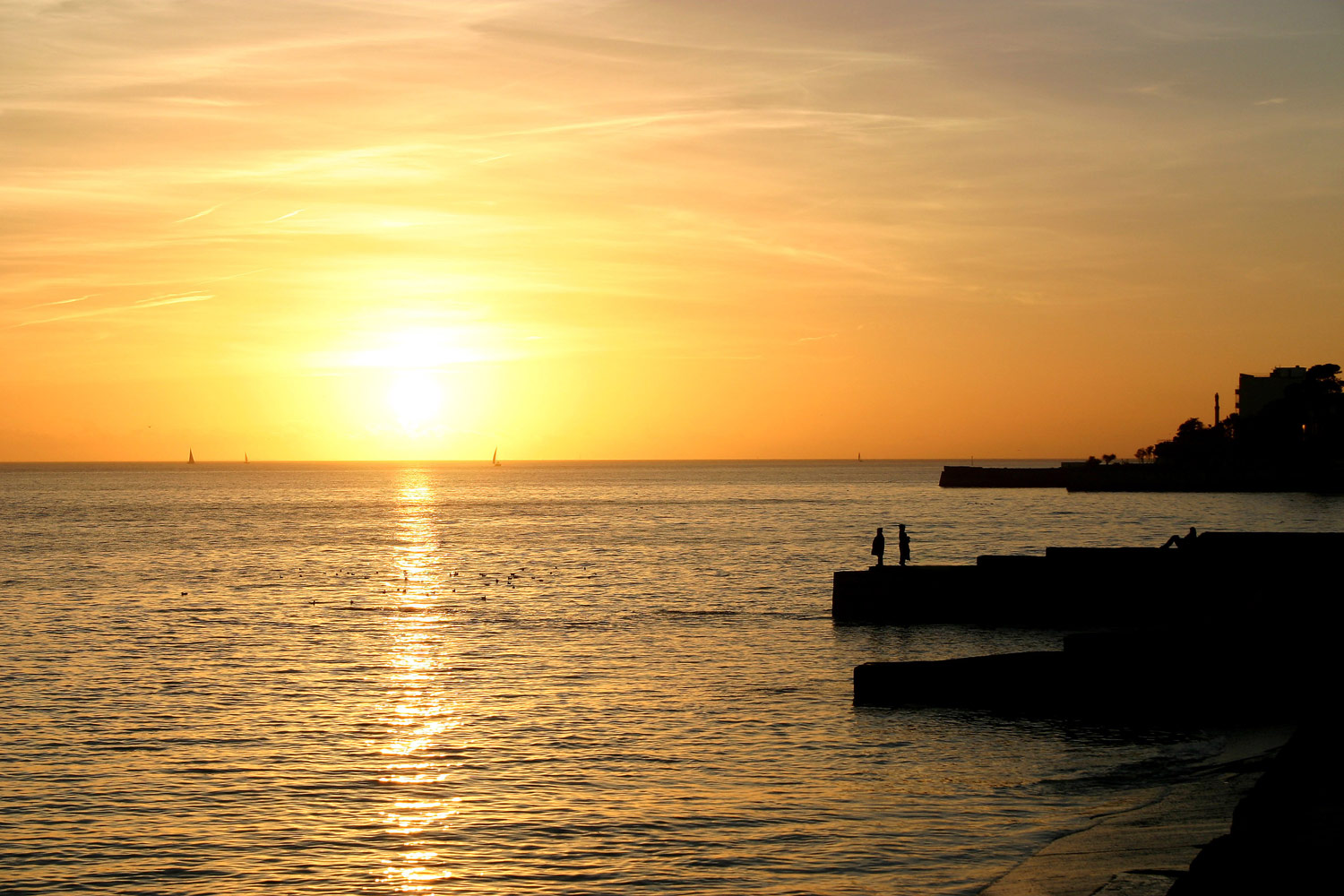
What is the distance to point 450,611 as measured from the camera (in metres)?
43.3

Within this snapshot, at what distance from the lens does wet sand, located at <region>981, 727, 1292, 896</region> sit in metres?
12.1

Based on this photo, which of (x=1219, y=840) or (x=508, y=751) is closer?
(x=1219, y=840)

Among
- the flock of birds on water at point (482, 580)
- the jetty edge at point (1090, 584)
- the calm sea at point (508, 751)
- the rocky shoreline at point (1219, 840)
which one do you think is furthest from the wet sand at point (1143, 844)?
the flock of birds on water at point (482, 580)

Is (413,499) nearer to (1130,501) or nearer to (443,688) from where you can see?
(1130,501)

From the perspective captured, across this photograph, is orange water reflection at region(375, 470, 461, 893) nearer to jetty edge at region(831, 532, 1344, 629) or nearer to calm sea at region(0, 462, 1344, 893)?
calm sea at region(0, 462, 1344, 893)

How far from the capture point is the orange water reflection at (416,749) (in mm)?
14172

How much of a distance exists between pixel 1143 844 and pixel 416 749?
11.4 metres

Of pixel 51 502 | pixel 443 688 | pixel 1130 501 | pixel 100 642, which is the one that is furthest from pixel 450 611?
pixel 51 502

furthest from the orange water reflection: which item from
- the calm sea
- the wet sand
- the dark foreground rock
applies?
the dark foreground rock

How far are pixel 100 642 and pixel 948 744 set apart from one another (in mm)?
24682

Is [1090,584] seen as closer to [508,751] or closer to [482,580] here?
[508,751]

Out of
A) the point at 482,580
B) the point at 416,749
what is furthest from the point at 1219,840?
the point at 482,580

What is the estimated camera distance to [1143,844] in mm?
13445

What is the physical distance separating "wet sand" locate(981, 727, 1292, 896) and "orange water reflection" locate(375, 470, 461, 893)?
20.4 feet
